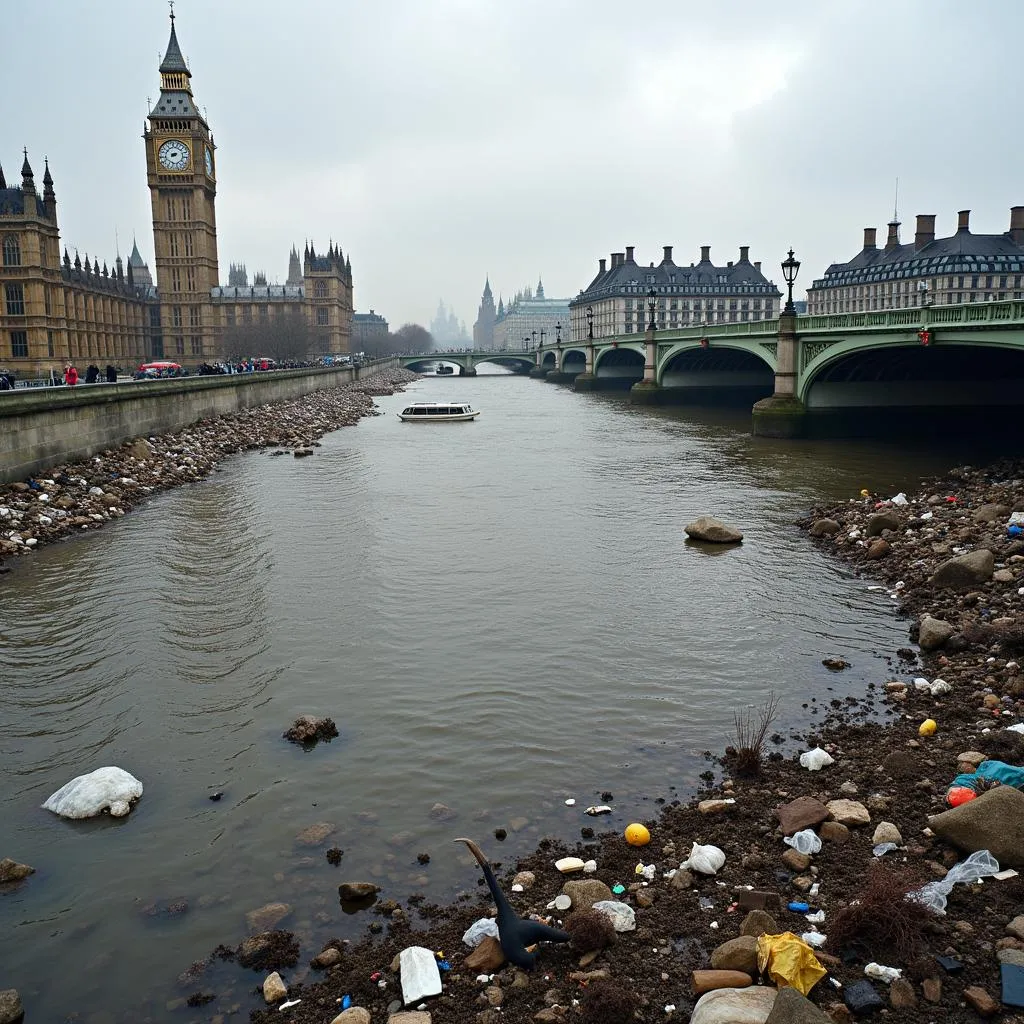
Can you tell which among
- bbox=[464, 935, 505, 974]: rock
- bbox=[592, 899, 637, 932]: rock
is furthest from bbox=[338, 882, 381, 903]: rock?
bbox=[592, 899, 637, 932]: rock

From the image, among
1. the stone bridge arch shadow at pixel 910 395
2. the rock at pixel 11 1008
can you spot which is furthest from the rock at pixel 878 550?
the stone bridge arch shadow at pixel 910 395

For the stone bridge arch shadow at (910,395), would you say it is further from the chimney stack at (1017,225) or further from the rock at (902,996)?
the chimney stack at (1017,225)

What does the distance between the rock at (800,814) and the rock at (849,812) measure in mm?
80

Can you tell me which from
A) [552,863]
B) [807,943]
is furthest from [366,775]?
[807,943]

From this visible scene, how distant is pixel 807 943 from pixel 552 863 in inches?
85.3

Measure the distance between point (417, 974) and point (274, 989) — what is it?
37.6 inches

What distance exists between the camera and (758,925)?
6285 mm

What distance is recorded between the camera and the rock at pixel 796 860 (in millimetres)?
7207

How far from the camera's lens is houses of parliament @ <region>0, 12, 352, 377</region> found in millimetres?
74875

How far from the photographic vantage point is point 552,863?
7559 mm

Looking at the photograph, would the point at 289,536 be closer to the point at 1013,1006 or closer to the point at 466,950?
the point at 466,950

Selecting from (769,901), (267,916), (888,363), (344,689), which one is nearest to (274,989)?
(267,916)

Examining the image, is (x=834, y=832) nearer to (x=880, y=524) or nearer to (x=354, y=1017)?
(x=354, y=1017)

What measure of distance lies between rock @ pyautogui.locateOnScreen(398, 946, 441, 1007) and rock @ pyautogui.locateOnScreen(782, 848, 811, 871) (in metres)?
2.87
